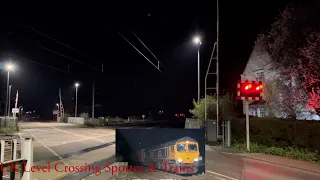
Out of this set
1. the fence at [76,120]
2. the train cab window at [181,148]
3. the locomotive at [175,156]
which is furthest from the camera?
the fence at [76,120]

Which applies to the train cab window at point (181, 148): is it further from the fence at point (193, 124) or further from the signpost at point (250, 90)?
the fence at point (193, 124)

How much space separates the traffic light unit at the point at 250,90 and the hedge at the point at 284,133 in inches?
86.7

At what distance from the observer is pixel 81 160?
43.5ft

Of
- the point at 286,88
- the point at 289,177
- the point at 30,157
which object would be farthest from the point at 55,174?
the point at 286,88

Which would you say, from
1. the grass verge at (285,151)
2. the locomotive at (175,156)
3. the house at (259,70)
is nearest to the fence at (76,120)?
the house at (259,70)

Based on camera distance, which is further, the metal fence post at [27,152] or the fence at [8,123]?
Result: the fence at [8,123]

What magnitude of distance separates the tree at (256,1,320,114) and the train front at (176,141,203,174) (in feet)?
46.4

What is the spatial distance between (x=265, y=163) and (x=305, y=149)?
2.63 metres

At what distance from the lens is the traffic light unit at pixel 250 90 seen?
53.8ft

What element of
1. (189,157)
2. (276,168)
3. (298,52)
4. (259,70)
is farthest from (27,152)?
(259,70)

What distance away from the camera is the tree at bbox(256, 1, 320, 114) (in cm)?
1850

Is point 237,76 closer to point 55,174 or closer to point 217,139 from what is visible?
point 217,139

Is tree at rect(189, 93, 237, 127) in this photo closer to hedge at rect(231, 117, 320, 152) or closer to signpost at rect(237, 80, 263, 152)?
hedge at rect(231, 117, 320, 152)

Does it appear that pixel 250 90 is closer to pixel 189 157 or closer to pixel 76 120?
pixel 189 157
